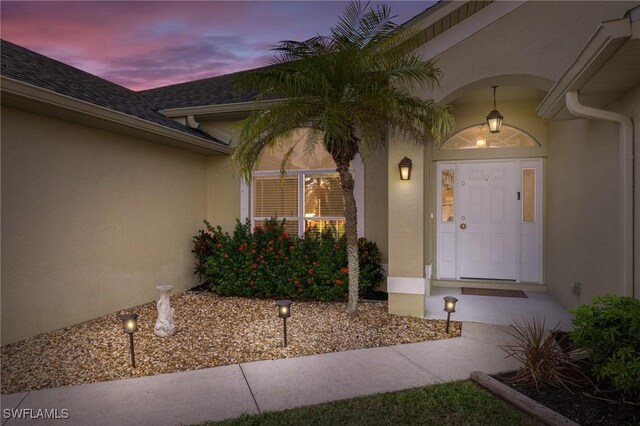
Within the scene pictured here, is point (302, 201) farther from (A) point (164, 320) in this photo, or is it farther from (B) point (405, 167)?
(A) point (164, 320)

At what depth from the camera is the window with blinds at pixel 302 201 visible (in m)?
8.00

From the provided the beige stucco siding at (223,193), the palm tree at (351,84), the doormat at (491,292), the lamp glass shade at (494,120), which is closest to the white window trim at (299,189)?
the beige stucco siding at (223,193)

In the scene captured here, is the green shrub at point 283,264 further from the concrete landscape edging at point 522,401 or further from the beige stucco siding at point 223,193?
the concrete landscape edging at point 522,401

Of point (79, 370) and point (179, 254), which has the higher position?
point (179, 254)

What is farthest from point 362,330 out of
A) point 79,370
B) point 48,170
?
point 48,170

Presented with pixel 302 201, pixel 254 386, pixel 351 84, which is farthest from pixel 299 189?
pixel 254 386

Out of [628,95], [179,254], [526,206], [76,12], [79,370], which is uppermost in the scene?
[76,12]

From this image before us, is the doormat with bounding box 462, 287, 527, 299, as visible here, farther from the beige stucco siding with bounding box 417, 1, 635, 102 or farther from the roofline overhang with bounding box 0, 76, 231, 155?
the roofline overhang with bounding box 0, 76, 231, 155

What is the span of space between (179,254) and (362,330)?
178 inches

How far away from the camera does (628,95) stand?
160 inches

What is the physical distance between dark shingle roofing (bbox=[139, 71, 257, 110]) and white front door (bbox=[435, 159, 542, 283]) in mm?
4867

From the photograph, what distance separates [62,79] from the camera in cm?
602

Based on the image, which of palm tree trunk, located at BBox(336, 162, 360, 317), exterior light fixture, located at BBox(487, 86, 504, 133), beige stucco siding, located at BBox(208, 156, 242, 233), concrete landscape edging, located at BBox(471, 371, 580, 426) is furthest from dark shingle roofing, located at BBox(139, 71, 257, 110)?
concrete landscape edging, located at BBox(471, 371, 580, 426)

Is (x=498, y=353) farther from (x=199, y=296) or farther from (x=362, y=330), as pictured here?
(x=199, y=296)
